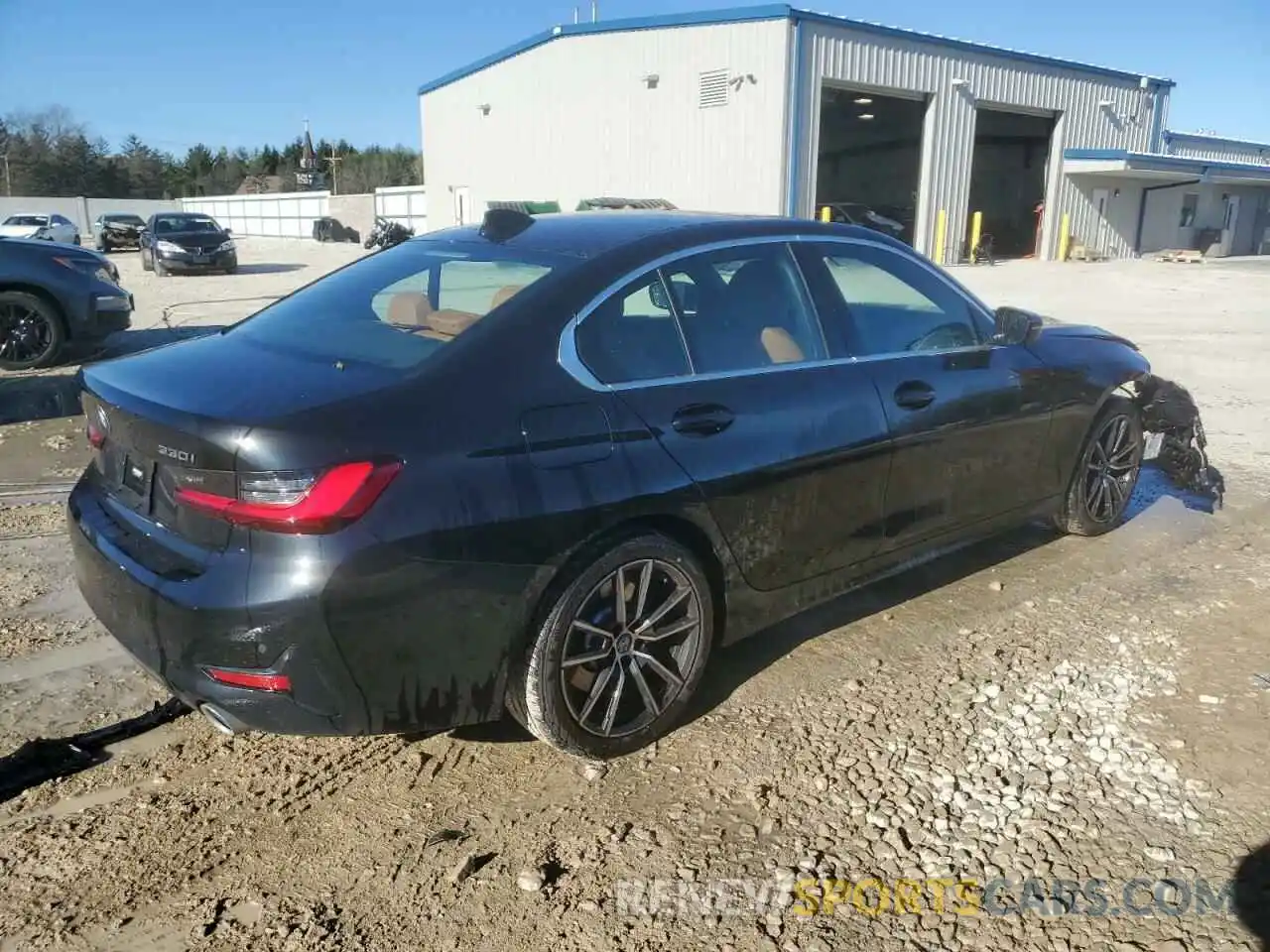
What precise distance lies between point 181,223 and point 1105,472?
84.9ft

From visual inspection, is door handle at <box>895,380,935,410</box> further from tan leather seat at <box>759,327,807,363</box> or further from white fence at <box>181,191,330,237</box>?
white fence at <box>181,191,330,237</box>

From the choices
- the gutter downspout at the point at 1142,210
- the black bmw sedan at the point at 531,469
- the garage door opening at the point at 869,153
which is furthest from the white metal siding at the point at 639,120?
the black bmw sedan at the point at 531,469

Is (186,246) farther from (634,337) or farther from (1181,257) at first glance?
(1181,257)

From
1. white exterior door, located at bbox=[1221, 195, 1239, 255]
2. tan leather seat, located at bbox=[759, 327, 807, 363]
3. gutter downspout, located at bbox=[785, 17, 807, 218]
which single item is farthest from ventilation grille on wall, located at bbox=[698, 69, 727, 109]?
white exterior door, located at bbox=[1221, 195, 1239, 255]

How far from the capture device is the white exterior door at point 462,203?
34162 millimetres

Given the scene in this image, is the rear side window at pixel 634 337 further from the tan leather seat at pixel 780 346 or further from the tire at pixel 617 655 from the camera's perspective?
the tire at pixel 617 655

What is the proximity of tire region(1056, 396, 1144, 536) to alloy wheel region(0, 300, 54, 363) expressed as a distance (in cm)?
927

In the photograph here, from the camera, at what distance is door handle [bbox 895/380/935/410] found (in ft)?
12.3

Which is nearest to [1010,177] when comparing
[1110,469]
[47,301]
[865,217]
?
[865,217]

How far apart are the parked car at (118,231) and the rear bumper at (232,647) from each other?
124ft

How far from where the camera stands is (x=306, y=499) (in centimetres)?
239

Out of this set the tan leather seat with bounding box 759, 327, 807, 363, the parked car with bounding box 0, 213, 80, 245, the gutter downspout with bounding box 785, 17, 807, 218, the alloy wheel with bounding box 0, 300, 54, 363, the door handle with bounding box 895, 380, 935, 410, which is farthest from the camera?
the parked car with bounding box 0, 213, 80, 245

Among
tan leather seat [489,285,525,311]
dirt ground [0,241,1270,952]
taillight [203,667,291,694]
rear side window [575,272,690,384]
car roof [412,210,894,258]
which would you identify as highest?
car roof [412,210,894,258]

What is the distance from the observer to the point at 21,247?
9.20m
